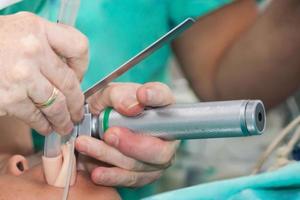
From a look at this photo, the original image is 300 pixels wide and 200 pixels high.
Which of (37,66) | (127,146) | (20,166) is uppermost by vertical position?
(37,66)

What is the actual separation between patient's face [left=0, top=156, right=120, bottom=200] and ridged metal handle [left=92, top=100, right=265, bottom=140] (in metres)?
0.10

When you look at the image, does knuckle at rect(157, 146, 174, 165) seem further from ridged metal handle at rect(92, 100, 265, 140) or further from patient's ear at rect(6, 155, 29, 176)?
patient's ear at rect(6, 155, 29, 176)

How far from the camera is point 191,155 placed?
1.60 metres

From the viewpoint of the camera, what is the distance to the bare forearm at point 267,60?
1162 millimetres

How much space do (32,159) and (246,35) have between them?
0.53 metres

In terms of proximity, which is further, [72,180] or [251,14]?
[251,14]

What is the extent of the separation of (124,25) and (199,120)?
0.51 metres

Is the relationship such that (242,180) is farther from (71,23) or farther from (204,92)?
(204,92)

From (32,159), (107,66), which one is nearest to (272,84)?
(107,66)

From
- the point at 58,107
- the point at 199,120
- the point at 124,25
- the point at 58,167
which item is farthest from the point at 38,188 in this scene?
the point at 124,25

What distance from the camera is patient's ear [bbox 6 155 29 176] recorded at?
0.90m

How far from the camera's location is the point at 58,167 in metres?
0.84

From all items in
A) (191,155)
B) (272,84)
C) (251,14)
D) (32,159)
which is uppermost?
(251,14)

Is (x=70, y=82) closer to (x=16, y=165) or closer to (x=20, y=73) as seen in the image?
(x=20, y=73)
